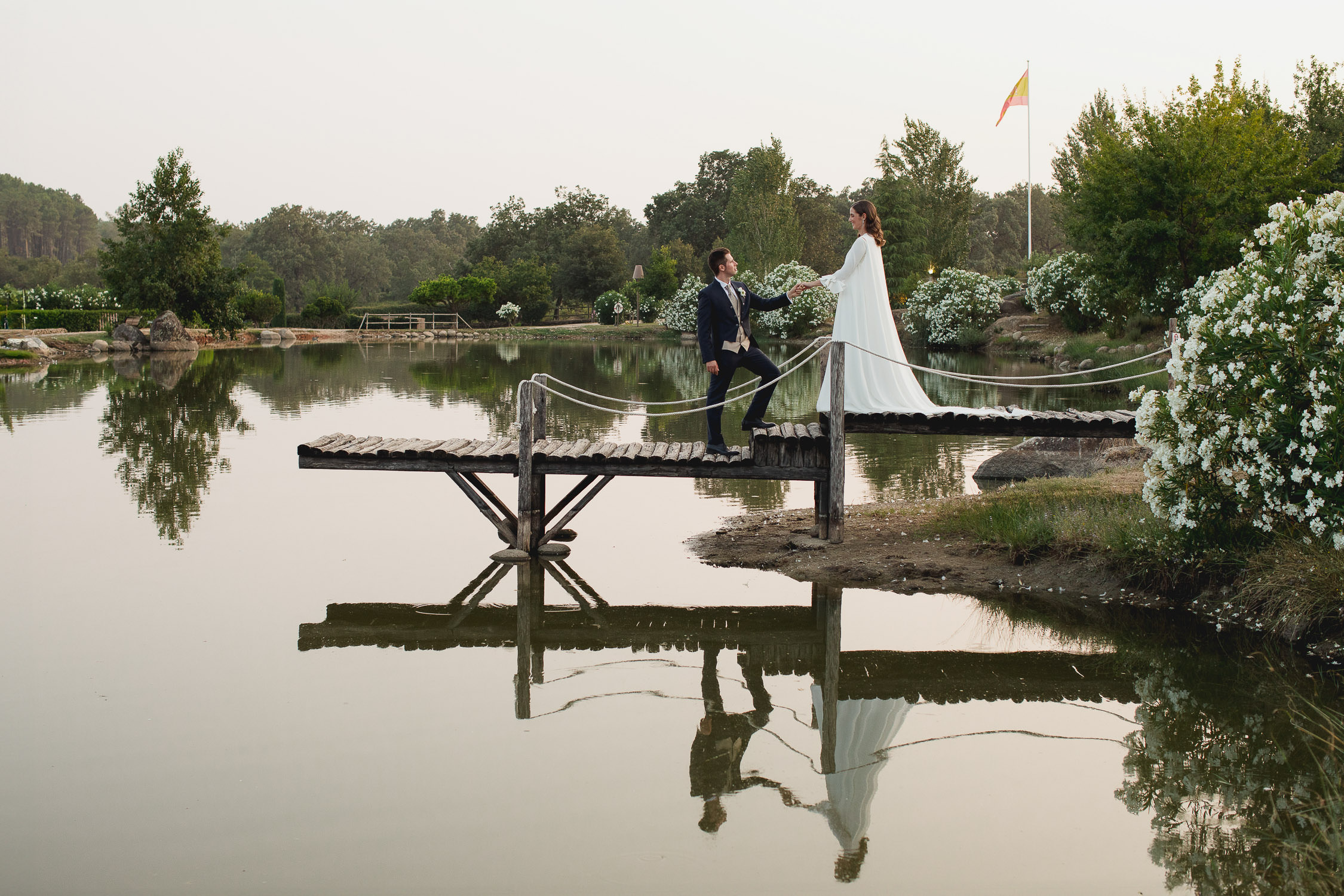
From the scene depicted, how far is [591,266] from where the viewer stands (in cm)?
7206

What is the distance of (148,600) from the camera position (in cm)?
890

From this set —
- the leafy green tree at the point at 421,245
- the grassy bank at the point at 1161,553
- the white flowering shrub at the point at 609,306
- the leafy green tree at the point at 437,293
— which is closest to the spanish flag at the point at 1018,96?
the white flowering shrub at the point at 609,306

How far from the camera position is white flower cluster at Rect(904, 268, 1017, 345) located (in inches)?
1801

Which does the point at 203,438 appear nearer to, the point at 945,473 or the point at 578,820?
the point at 945,473

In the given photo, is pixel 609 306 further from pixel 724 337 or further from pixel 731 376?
pixel 724 337

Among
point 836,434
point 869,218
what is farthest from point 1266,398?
point 869,218

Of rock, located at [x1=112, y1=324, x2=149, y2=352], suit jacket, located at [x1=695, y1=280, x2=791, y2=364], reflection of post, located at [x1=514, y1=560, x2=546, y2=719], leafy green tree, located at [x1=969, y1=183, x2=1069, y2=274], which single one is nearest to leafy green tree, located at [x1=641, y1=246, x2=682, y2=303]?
rock, located at [x1=112, y1=324, x2=149, y2=352]

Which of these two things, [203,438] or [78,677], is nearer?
[78,677]

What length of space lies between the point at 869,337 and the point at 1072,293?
3078 centimetres

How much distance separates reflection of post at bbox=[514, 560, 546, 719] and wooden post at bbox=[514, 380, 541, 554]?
0.83ft

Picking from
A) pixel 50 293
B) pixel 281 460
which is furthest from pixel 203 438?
pixel 50 293

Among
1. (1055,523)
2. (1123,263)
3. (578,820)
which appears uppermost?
(1123,263)

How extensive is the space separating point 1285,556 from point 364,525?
9111mm

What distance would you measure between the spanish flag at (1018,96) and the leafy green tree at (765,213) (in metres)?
15.2
